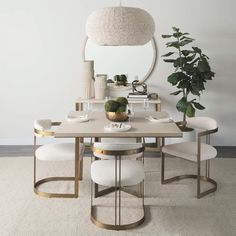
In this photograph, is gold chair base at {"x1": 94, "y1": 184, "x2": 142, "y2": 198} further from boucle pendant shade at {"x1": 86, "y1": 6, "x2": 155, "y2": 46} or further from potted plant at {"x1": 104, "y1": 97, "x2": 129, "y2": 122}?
boucle pendant shade at {"x1": 86, "y1": 6, "x2": 155, "y2": 46}

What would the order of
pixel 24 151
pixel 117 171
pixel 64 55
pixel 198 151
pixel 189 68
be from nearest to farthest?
pixel 117 171, pixel 198 151, pixel 189 68, pixel 24 151, pixel 64 55

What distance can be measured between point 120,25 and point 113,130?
2.70 ft

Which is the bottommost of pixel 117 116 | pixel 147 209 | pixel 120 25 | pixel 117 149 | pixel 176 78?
pixel 147 209

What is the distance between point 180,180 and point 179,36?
1.75m

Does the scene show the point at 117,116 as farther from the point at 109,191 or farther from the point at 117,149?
the point at 117,149

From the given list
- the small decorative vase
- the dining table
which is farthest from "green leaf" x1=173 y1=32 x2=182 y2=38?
the dining table

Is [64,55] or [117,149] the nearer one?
[117,149]

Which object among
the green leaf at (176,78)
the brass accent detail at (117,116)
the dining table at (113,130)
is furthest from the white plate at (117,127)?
the green leaf at (176,78)

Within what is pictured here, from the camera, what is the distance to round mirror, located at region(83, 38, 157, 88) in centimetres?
552

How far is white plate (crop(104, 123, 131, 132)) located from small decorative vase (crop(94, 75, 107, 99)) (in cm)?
168

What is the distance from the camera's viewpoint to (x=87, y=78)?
17.4 ft

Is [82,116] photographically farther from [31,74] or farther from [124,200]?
[31,74]

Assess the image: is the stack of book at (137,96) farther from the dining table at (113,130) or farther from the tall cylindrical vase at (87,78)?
the dining table at (113,130)

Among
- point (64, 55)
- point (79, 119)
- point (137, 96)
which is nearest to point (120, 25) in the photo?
point (79, 119)
